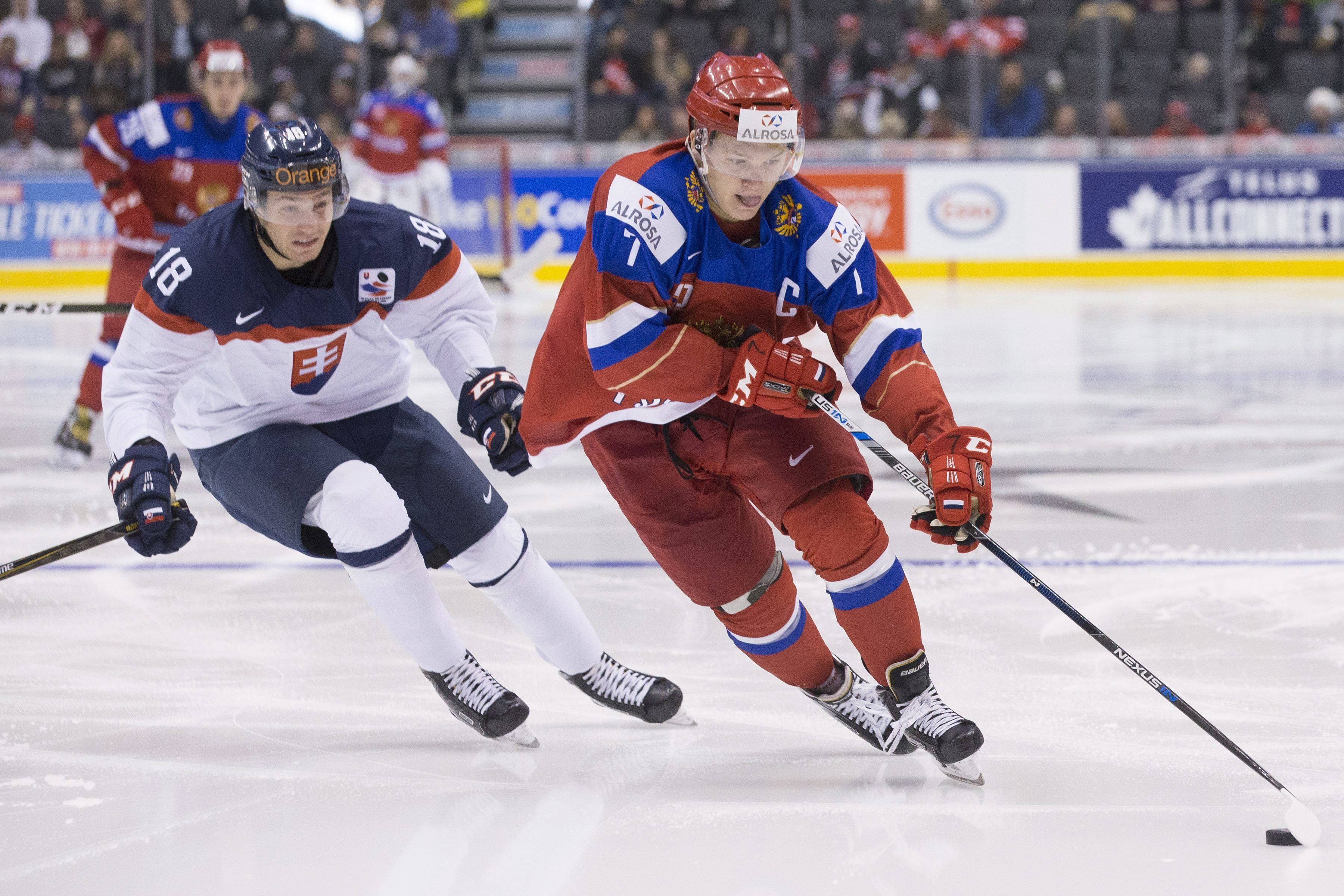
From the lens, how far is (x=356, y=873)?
79.8 inches

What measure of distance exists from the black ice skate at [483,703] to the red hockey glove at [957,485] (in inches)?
29.5

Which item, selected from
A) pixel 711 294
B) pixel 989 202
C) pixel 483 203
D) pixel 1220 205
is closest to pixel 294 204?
pixel 711 294

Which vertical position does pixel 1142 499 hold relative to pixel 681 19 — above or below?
below

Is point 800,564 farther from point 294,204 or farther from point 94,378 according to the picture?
point 94,378

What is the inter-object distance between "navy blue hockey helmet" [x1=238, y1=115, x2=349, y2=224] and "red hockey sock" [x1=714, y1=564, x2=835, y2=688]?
0.90 metres

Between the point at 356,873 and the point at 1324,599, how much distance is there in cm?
225

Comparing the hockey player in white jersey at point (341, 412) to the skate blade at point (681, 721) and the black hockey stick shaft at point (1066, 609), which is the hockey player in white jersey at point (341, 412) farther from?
the black hockey stick shaft at point (1066, 609)

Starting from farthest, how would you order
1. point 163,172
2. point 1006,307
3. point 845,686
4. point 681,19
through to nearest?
1. point 681,19
2. point 1006,307
3. point 163,172
4. point 845,686

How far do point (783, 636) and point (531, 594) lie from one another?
431mm

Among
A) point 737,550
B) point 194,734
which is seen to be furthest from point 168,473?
point 737,550

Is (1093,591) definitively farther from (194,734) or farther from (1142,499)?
(194,734)

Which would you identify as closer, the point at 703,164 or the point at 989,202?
the point at 703,164

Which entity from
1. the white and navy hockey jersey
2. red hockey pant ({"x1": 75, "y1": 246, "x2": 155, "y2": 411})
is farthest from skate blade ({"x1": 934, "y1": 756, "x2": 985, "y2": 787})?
red hockey pant ({"x1": 75, "y1": 246, "x2": 155, "y2": 411})

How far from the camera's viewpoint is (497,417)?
2.51m
